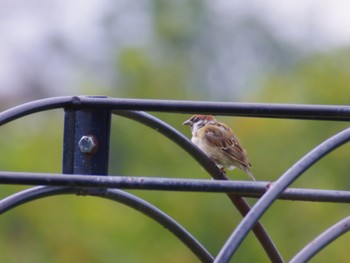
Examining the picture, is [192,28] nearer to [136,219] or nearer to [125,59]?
[125,59]

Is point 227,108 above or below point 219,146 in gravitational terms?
below

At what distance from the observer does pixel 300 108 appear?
7.18 ft

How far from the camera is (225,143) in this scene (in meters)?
6.45

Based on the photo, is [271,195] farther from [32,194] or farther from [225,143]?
[225,143]

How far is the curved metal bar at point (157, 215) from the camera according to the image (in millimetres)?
2465

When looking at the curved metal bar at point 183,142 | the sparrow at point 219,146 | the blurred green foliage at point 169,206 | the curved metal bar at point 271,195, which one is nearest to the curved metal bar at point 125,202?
the curved metal bar at point 183,142

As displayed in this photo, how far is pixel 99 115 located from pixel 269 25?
2332 cm

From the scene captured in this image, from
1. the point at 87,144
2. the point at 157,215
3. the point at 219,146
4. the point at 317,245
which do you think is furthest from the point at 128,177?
the point at 219,146

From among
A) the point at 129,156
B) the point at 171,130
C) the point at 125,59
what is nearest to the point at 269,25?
the point at 125,59

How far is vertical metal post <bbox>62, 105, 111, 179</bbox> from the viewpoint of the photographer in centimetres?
229

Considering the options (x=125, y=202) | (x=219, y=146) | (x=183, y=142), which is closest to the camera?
(x=125, y=202)

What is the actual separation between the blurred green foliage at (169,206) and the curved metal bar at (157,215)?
20.2 ft

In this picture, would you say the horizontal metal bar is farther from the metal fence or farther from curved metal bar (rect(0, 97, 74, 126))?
curved metal bar (rect(0, 97, 74, 126))

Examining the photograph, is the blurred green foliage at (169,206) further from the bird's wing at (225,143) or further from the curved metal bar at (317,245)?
the curved metal bar at (317,245)
